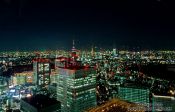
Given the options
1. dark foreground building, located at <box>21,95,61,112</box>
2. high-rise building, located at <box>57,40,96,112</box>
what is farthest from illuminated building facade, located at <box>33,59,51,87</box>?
dark foreground building, located at <box>21,95,61,112</box>

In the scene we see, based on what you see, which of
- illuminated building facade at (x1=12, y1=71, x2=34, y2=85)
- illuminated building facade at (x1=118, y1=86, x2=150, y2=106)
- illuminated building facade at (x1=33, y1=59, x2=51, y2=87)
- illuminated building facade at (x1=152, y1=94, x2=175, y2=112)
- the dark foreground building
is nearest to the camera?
illuminated building facade at (x1=152, y1=94, x2=175, y2=112)

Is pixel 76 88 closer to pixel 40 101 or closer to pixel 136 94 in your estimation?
pixel 40 101

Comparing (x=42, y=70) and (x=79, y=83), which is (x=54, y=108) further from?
(x=42, y=70)

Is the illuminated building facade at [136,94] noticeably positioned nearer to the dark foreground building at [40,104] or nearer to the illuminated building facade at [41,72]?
the dark foreground building at [40,104]

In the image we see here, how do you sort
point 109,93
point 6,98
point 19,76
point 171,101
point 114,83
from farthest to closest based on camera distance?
point 19,76 → point 114,83 → point 109,93 → point 6,98 → point 171,101

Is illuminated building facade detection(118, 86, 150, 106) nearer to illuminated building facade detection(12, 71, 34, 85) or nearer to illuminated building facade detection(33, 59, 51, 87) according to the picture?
illuminated building facade detection(33, 59, 51, 87)

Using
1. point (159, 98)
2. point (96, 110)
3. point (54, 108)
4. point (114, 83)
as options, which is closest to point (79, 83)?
point (54, 108)

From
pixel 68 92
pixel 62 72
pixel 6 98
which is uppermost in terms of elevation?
pixel 62 72
